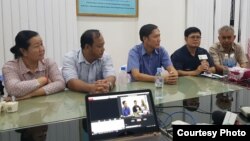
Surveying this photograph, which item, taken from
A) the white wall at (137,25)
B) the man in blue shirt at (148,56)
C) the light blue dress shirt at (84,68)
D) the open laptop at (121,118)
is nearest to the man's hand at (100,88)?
the light blue dress shirt at (84,68)

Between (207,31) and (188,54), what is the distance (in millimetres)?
1206

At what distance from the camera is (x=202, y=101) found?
193cm

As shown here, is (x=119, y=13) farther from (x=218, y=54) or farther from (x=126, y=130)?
(x=126, y=130)

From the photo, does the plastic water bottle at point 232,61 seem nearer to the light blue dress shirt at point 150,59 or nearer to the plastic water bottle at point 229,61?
the plastic water bottle at point 229,61

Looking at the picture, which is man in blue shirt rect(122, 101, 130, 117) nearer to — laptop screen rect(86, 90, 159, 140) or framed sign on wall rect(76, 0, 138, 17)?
laptop screen rect(86, 90, 159, 140)

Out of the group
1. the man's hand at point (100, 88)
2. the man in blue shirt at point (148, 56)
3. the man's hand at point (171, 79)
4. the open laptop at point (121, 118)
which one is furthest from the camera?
the man in blue shirt at point (148, 56)

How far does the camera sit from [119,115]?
135 cm

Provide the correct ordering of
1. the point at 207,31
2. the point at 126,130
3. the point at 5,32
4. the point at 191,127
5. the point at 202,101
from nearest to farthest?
the point at 191,127 < the point at 126,130 < the point at 202,101 < the point at 5,32 < the point at 207,31

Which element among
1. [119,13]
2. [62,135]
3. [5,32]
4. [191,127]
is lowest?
[62,135]

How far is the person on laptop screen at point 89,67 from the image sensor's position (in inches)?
85.1

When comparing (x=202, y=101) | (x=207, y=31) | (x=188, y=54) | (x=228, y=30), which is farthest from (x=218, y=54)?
(x=202, y=101)

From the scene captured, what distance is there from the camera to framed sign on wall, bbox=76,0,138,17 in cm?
329

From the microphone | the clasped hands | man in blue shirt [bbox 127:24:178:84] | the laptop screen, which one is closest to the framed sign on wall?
man in blue shirt [bbox 127:24:178:84]

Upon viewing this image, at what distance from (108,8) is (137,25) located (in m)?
0.48
